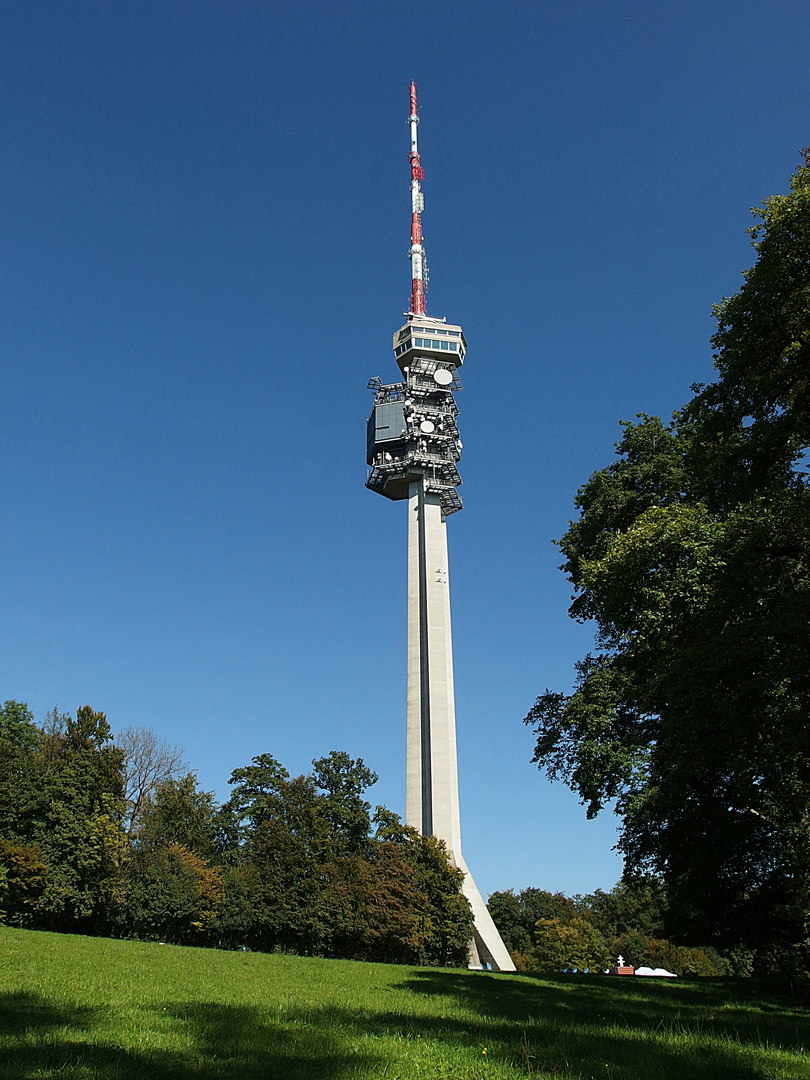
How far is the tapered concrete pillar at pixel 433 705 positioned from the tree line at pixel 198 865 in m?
7.98

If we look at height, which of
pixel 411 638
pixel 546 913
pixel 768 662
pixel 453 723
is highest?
pixel 411 638

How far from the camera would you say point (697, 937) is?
27484 millimetres

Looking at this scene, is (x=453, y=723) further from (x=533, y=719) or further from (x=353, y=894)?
(x=533, y=719)

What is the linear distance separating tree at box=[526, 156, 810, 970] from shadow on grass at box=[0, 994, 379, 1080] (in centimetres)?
1072

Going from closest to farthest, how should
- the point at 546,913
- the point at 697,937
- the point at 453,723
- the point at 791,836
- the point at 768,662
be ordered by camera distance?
1. the point at 768,662
2. the point at 791,836
3. the point at 697,937
4. the point at 453,723
5. the point at 546,913

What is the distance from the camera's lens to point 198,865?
48938 millimetres

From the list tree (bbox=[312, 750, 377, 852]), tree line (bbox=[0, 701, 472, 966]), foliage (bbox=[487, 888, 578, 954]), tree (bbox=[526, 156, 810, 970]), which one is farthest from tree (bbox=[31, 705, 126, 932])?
foliage (bbox=[487, 888, 578, 954])

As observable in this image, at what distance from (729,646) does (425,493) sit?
218 ft

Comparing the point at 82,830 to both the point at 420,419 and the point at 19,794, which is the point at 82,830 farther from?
the point at 420,419

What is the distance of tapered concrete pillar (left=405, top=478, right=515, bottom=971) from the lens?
66.1 metres

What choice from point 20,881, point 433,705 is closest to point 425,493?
point 433,705

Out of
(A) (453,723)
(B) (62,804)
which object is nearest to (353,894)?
(B) (62,804)

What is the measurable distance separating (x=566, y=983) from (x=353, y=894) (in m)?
27.8

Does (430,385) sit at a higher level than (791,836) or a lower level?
higher
